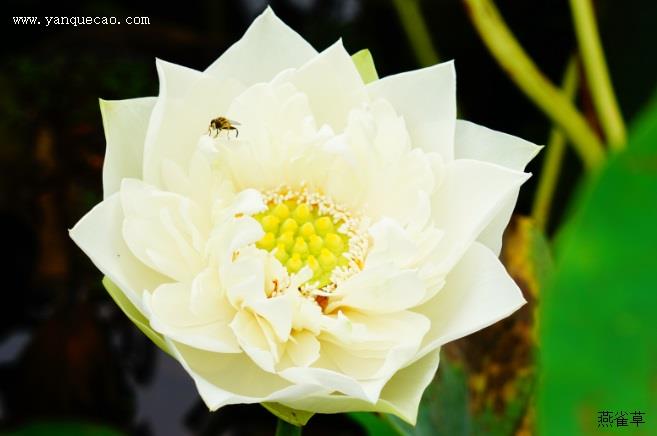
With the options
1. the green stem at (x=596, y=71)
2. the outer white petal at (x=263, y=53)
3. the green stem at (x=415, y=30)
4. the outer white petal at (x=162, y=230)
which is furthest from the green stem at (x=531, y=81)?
the outer white petal at (x=162, y=230)

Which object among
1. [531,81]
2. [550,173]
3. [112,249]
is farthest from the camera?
[550,173]

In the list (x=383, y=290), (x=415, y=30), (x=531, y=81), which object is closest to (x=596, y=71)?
(x=531, y=81)

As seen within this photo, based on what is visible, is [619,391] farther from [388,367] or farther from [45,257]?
[45,257]

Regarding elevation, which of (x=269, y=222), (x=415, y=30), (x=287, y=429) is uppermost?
(x=415, y=30)

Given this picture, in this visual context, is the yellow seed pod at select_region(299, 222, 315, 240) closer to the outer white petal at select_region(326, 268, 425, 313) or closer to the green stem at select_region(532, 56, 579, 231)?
the outer white petal at select_region(326, 268, 425, 313)

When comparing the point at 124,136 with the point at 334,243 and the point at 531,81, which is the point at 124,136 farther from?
the point at 531,81
